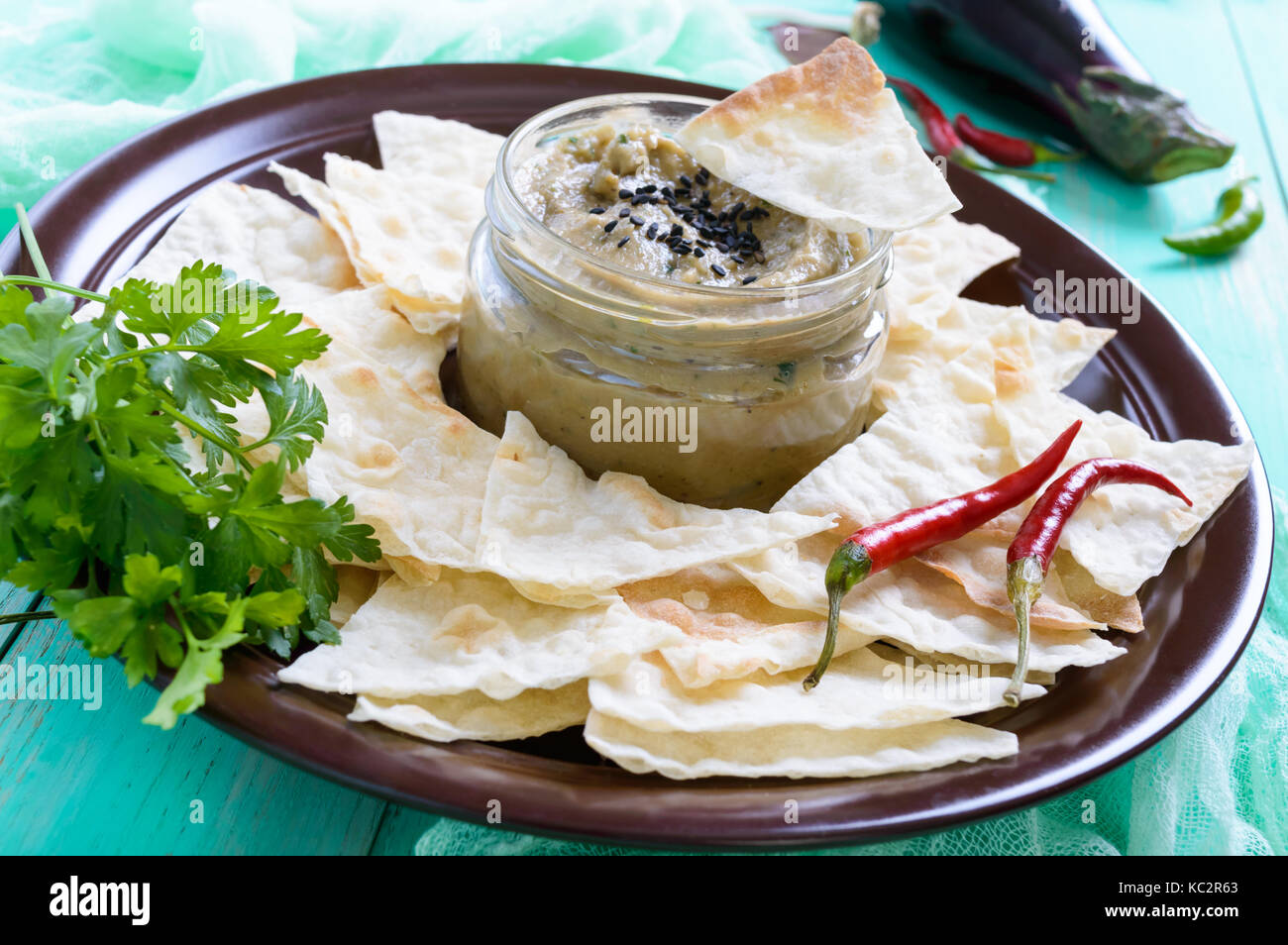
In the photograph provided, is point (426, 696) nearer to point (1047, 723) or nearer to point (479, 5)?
point (1047, 723)

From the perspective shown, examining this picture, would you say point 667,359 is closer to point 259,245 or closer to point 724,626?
point 724,626

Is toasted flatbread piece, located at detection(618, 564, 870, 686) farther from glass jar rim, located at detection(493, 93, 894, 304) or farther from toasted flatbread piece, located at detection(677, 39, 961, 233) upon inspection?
toasted flatbread piece, located at detection(677, 39, 961, 233)

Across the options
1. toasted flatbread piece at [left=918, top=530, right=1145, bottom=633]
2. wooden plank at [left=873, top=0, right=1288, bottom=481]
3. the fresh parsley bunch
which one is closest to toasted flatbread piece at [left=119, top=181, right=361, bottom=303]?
the fresh parsley bunch

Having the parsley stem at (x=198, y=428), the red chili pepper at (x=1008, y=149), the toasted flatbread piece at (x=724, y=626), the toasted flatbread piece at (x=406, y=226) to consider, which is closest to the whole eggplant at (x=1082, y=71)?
the red chili pepper at (x=1008, y=149)

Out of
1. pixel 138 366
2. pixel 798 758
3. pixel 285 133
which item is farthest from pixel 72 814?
pixel 285 133

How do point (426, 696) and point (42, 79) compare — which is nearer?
point (426, 696)
